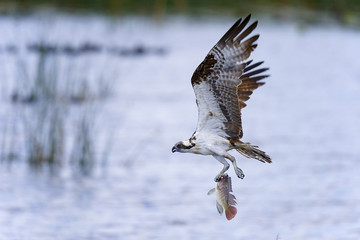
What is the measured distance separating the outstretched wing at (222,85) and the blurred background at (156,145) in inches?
109

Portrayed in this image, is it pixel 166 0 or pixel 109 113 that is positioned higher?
pixel 166 0

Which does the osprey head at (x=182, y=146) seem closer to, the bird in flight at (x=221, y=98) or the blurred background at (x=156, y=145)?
the bird in flight at (x=221, y=98)

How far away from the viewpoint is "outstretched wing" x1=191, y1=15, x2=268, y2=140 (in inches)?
241

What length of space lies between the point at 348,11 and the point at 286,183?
19.5 metres

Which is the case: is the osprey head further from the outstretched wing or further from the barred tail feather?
the barred tail feather

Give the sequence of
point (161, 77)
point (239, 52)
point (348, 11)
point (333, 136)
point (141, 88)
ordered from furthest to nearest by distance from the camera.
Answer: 1. point (348, 11)
2. point (161, 77)
3. point (141, 88)
4. point (333, 136)
5. point (239, 52)

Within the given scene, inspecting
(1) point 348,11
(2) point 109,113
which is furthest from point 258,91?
(1) point 348,11

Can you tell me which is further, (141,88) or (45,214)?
(141,88)

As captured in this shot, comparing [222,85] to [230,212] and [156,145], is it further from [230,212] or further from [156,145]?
[156,145]

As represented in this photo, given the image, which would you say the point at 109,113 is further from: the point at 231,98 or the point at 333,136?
the point at 231,98

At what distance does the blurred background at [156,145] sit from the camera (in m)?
9.39

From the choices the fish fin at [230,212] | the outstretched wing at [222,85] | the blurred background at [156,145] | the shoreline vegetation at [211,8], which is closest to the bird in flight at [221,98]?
the outstretched wing at [222,85]

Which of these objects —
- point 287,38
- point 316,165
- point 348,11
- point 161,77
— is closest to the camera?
point 316,165

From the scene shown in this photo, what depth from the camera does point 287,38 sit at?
26.9 meters
